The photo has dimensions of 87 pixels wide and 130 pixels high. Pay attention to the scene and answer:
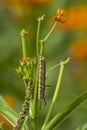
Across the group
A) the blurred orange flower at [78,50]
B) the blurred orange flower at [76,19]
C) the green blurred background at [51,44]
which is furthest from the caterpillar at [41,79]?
the blurred orange flower at [76,19]

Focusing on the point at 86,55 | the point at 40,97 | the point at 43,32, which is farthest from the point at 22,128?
the point at 86,55

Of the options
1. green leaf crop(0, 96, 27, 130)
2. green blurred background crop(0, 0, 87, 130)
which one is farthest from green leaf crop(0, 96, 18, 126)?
green blurred background crop(0, 0, 87, 130)

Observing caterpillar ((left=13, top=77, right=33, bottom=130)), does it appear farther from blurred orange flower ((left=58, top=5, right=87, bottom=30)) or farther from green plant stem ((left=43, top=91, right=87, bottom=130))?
blurred orange flower ((left=58, top=5, right=87, bottom=30))

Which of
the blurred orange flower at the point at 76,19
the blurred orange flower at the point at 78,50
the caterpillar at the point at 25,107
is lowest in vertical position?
the blurred orange flower at the point at 78,50

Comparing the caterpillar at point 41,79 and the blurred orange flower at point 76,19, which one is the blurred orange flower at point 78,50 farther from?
the caterpillar at point 41,79

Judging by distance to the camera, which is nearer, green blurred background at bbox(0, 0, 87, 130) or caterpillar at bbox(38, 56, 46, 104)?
caterpillar at bbox(38, 56, 46, 104)

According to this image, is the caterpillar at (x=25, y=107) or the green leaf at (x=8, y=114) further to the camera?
the green leaf at (x=8, y=114)

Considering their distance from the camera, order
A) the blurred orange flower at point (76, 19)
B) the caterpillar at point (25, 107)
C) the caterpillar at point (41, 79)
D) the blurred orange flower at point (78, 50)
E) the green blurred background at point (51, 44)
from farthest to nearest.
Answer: the blurred orange flower at point (76, 19)
the blurred orange flower at point (78, 50)
the green blurred background at point (51, 44)
the caterpillar at point (41, 79)
the caterpillar at point (25, 107)

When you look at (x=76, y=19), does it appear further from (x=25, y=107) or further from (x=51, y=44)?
(x=25, y=107)
